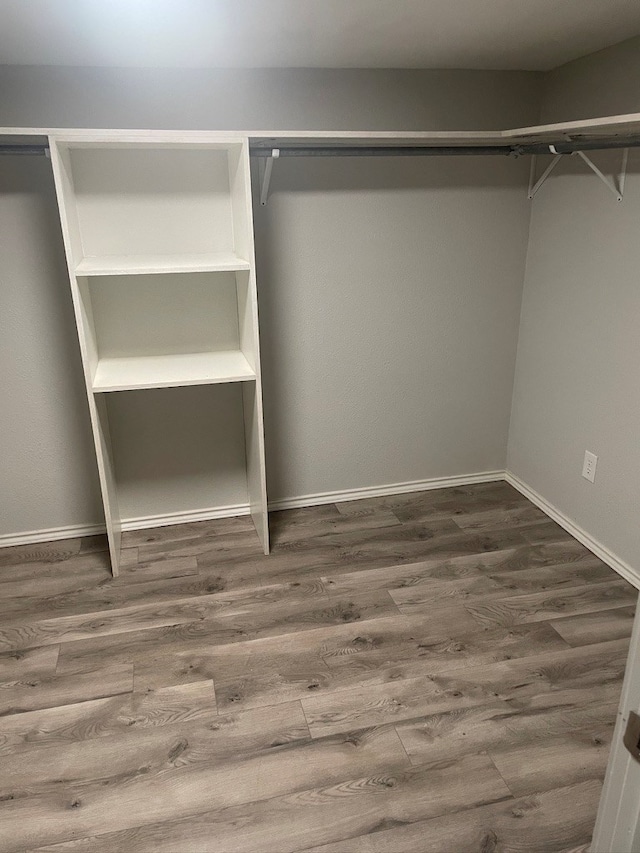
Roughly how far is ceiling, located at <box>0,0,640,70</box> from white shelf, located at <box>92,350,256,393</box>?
1080 millimetres

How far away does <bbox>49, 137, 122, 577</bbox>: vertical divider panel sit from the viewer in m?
2.17

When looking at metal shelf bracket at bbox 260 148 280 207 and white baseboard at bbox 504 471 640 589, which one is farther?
white baseboard at bbox 504 471 640 589

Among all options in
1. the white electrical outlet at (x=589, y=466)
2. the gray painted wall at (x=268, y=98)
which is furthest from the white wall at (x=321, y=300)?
the white electrical outlet at (x=589, y=466)

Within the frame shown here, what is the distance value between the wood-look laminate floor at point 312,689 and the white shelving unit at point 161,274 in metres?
0.33

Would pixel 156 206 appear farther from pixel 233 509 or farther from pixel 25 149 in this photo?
pixel 233 509

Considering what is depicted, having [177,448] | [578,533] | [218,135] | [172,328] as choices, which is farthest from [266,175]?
[578,533]

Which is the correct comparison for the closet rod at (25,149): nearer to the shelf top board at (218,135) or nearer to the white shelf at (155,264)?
the shelf top board at (218,135)

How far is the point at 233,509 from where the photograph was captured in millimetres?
3064

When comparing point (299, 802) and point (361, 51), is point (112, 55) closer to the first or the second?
point (361, 51)

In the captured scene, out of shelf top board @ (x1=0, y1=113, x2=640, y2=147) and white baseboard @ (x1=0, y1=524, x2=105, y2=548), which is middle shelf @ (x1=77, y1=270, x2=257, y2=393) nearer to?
shelf top board @ (x1=0, y1=113, x2=640, y2=147)

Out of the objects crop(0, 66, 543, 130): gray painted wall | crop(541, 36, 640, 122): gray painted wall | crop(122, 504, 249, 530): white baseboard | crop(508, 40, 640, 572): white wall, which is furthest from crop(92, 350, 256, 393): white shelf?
crop(541, 36, 640, 122): gray painted wall

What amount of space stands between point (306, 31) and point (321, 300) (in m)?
1.08

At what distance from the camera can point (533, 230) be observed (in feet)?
9.66

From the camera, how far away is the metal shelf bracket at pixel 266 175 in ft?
7.54
